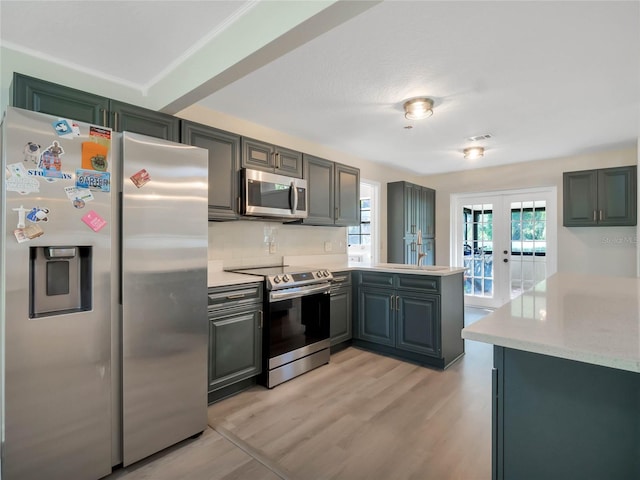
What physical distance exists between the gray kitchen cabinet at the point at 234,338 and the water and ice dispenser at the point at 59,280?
80cm

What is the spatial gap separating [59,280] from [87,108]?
1119mm

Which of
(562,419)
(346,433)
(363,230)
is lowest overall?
(346,433)

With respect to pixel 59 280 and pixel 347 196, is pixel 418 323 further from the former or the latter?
pixel 59 280

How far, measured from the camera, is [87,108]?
204cm

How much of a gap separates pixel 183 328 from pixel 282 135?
2.45 m

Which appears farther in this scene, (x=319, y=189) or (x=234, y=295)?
(x=319, y=189)

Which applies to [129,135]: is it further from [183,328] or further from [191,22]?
[183,328]

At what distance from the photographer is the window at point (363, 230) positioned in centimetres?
510

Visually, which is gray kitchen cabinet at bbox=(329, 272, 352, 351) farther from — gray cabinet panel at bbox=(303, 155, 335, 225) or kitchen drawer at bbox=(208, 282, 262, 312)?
kitchen drawer at bbox=(208, 282, 262, 312)

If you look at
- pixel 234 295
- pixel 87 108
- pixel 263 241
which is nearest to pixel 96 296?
pixel 234 295

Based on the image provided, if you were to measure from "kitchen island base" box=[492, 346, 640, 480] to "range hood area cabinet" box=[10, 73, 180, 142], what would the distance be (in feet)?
8.06

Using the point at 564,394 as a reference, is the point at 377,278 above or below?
above

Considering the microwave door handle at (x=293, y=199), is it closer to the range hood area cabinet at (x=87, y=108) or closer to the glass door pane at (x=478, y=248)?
the range hood area cabinet at (x=87, y=108)

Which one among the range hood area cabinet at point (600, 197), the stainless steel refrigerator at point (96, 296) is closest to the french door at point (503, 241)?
the range hood area cabinet at point (600, 197)
